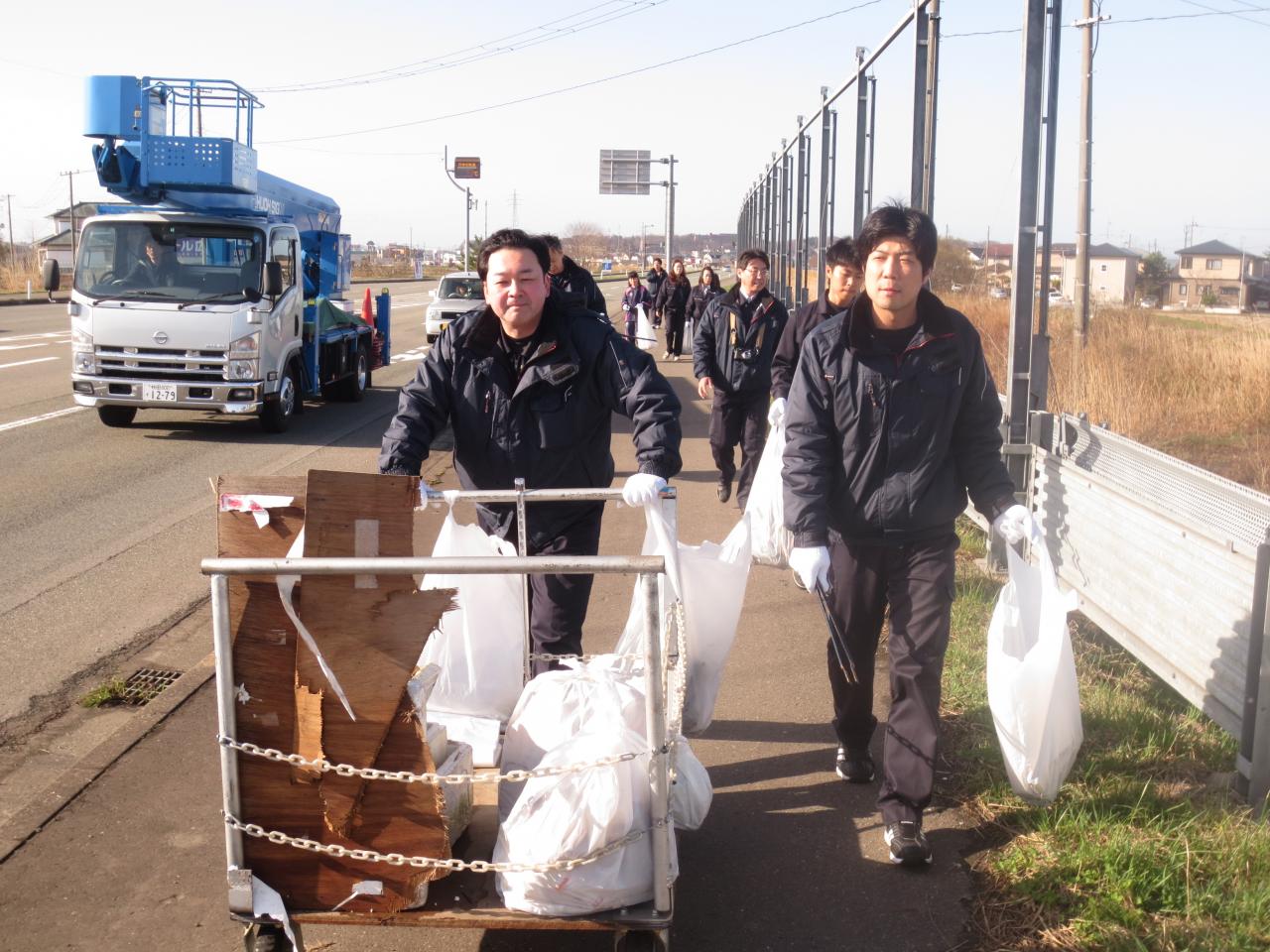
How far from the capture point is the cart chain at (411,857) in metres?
2.94

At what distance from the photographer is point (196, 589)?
24.2 feet

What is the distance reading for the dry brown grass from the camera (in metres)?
11.1

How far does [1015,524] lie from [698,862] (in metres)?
1.41

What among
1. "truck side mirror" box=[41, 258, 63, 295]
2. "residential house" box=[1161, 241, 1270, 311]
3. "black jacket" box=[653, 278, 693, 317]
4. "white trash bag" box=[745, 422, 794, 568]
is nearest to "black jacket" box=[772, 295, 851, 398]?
"white trash bag" box=[745, 422, 794, 568]

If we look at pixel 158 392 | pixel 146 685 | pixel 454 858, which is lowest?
pixel 146 685

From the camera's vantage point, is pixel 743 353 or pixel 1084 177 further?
pixel 1084 177

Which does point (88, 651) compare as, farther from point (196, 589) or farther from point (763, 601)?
point (763, 601)

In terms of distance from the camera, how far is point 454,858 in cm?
318

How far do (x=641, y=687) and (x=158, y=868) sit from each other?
5.18 ft

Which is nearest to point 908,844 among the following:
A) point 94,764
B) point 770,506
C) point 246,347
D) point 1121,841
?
point 1121,841

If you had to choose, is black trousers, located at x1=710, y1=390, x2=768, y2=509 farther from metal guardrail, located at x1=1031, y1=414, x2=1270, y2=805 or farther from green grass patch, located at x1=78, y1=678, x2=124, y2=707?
green grass patch, located at x1=78, y1=678, x2=124, y2=707

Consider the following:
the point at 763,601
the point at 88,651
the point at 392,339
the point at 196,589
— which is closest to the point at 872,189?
the point at 763,601

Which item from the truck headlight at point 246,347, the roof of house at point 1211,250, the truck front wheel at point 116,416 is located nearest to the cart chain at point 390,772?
the truck headlight at point 246,347

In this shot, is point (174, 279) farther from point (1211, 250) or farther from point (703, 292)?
point (1211, 250)
